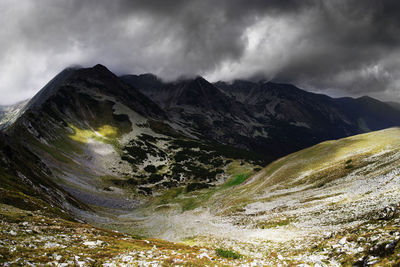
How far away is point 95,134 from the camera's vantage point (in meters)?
177

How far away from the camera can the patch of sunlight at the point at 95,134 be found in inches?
6191

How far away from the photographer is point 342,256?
449 inches

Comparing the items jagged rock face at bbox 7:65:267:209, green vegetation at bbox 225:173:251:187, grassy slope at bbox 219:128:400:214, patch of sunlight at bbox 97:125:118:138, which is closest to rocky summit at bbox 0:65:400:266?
grassy slope at bbox 219:128:400:214

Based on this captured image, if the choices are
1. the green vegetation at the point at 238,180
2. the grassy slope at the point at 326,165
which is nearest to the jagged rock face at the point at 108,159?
the green vegetation at the point at 238,180

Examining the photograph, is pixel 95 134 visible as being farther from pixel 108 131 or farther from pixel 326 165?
pixel 326 165

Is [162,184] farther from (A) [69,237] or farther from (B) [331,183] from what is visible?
(A) [69,237]

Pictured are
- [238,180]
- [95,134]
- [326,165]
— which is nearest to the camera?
[326,165]

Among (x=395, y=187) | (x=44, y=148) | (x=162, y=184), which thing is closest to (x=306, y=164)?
(x=395, y=187)

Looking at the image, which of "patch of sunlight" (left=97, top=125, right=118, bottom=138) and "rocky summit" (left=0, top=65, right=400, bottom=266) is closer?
"rocky summit" (left=0, top=65, right=400, bottom=266)

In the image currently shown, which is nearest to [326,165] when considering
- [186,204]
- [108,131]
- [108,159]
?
[186,204]

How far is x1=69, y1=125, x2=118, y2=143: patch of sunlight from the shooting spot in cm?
15725

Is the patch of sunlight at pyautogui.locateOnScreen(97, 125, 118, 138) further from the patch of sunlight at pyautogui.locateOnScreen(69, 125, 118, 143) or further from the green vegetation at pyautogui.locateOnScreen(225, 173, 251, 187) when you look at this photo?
the green vegetation at pyautogui.locateOnScreen(225, 173, 251, 187)

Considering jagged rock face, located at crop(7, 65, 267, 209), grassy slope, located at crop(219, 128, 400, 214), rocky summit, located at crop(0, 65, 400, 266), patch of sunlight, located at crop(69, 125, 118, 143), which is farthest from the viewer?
patch of sunlight, located at crop(69, 125, 118, 143)

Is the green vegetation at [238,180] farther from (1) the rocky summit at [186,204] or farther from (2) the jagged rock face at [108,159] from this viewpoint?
(2) the jagged rock face at [108,159]
